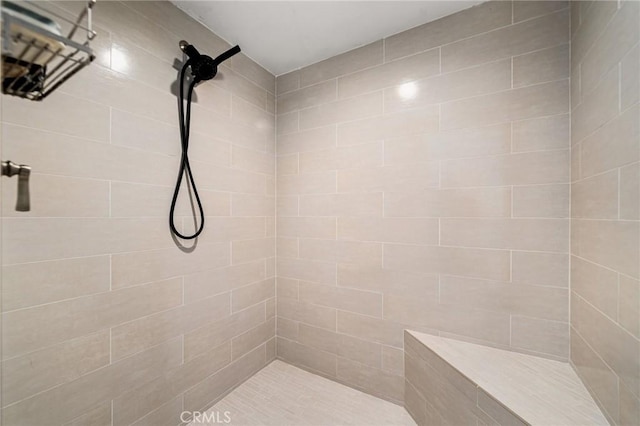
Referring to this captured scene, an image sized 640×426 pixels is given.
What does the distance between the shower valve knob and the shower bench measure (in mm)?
1561

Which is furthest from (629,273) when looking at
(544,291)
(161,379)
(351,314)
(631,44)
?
(161,379)

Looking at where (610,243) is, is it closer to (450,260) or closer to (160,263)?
(450,260)

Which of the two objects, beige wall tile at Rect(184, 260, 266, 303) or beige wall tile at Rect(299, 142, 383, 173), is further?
beige wall tile at Rect(299, 142, 383, 173)

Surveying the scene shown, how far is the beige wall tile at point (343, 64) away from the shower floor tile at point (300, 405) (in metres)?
2.07

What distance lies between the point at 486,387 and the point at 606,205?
2.70 feet

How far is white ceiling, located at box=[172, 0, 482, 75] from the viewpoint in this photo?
4.50 feet

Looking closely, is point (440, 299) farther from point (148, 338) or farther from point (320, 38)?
point (320, 38)

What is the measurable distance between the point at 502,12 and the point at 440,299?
1.51 m

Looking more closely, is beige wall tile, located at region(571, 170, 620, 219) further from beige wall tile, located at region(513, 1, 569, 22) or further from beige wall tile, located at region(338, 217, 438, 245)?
beige wall tile, located at region(513, 1, 569, 22)

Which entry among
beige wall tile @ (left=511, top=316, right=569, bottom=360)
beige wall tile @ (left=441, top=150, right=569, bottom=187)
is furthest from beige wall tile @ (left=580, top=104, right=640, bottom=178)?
beige wall tile @ (left=511, top=316, right=569, bottom=360)

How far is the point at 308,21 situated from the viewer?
58.4 inches

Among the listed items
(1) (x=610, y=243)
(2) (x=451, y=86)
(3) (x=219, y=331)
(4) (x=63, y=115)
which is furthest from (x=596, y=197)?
(4) (x=63, y=115)

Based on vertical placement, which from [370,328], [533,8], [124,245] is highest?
[533,8]

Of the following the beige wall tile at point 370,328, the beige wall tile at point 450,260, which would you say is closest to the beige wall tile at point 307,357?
the beige wall tile at point 370,328
